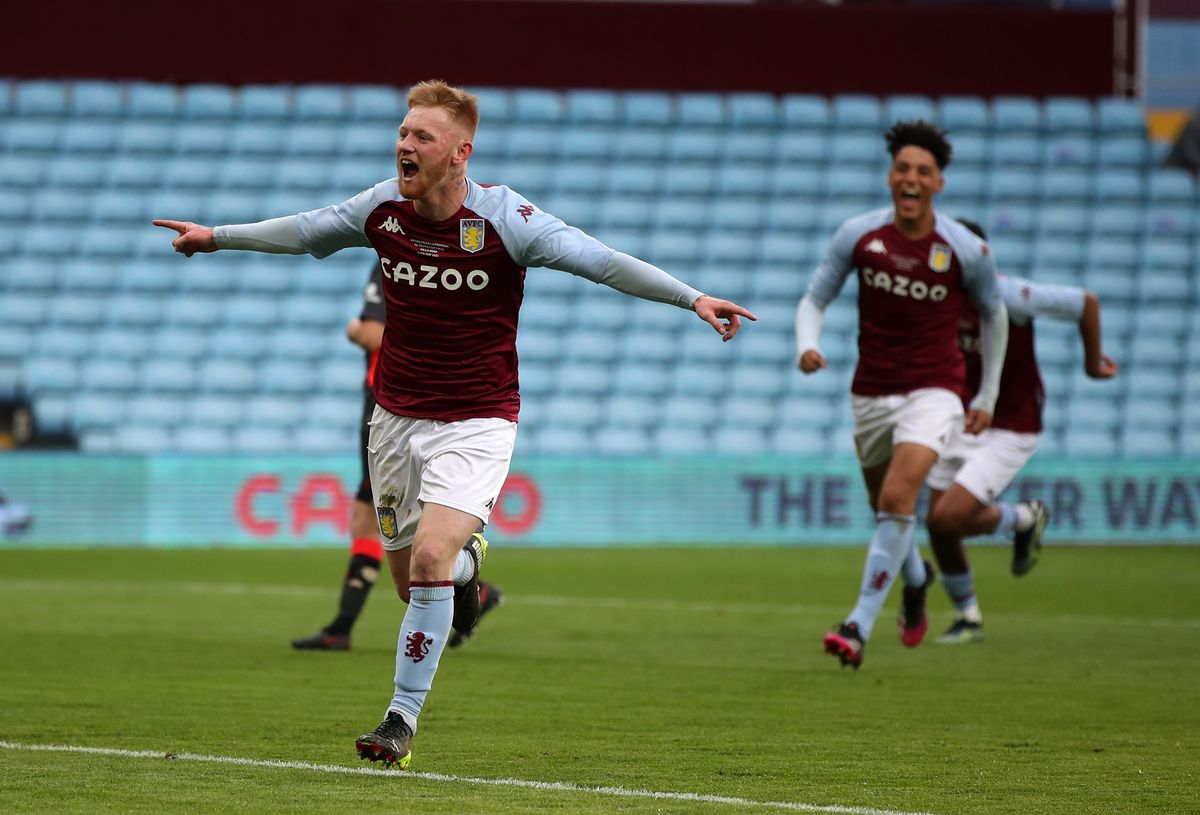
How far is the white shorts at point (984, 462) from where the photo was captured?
991 cm

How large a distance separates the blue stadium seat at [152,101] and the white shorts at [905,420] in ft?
53.9

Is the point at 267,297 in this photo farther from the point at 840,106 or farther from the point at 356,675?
the point at 356,675

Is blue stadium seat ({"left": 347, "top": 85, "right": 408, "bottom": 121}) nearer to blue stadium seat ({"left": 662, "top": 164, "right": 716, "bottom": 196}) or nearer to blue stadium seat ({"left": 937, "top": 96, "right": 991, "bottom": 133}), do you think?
blue stadium seat ({"left": 662, "top": 164, "right": 716, "bottom": 196})

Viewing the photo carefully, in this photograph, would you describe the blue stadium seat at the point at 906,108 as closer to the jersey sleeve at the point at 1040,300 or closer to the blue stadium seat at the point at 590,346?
the blue stadium seat at the point at 590,346

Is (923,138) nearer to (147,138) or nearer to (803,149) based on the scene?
(803,149)

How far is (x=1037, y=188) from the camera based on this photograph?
74.1 ft

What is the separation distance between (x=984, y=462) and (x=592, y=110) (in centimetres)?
1379

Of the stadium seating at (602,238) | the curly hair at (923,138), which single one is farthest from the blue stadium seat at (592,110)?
the curly hair at (923,138)

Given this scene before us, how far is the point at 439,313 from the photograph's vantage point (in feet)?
18.4

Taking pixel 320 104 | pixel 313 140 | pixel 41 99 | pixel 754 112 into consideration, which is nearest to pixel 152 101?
pixel 41 99

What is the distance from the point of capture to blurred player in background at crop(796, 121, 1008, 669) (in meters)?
8.20

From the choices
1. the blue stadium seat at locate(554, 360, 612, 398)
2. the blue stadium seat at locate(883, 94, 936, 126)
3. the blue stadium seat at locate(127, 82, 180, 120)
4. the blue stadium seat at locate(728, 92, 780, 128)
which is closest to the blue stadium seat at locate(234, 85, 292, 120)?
the blue stadium seat at locate(127, 82, 180, 120)

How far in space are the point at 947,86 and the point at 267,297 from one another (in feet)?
30.5

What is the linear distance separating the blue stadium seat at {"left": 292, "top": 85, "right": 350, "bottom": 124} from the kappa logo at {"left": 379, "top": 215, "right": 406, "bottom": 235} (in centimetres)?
1765
